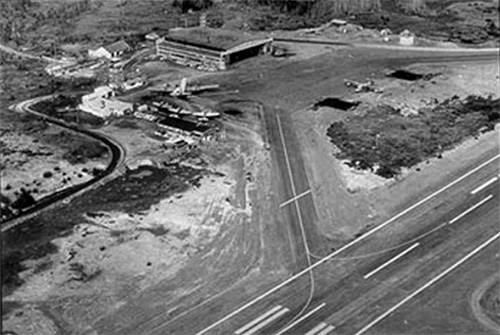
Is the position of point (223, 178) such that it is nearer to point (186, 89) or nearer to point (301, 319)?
point (301, 319)

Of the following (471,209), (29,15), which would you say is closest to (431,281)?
(471,209)

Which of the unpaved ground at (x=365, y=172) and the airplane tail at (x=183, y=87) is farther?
the airplane tail at (x=183, y=87)

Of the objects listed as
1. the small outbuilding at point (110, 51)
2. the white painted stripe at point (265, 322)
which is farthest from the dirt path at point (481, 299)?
the small outbuilding at point (110, 51)

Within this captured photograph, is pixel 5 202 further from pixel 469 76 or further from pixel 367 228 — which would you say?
pixel 469 76

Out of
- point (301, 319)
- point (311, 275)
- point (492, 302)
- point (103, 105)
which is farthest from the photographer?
point (103, 105)

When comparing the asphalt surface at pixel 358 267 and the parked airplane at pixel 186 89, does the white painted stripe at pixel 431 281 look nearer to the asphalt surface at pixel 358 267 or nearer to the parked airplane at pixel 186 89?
the asphalt surface at pixel 358 267

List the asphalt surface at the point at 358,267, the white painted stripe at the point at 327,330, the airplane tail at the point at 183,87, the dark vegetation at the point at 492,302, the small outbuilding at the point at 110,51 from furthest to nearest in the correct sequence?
1. the small outbuilding at the point at 110,51
2. the airplane tail at the point at 183,87
3. the dark vegetation at the point at 492,302
4. the asphalt surface at the point at 358,267
5. the white painted stripe at the point at 327,330

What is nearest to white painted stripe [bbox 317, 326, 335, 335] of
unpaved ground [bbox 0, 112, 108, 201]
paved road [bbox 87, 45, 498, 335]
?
paved road [bbox 87, 45, 498, 335]
